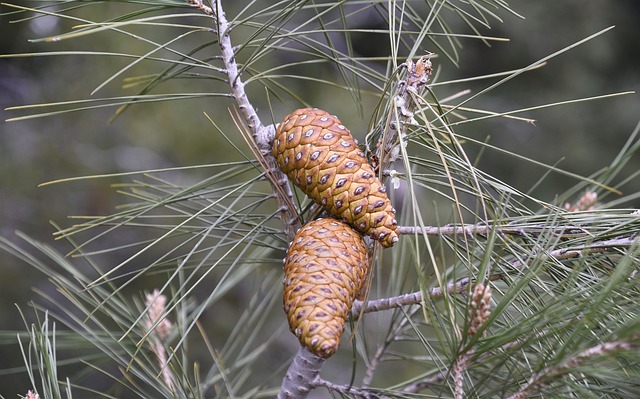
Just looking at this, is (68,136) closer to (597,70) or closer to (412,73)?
(412,73)

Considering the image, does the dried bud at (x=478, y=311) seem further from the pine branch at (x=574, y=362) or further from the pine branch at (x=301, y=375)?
the pine branch at (x=301, y=375)

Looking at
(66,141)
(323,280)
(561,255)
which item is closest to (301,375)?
(323,280)

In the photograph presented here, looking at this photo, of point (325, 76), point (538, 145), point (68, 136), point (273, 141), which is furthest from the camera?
point (538, 145)

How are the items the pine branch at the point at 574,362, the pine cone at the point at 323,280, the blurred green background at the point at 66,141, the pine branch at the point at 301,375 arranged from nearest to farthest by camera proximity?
the pine branch at the point at 574,362
the pine cone at the point at 323,280
the pine branch at the point at 301,375
the blurred green background at the point at 66,141

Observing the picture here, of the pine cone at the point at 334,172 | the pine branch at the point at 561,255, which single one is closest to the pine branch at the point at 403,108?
the pine cone at the point at 334,172

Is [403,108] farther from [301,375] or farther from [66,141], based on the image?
[66,141]

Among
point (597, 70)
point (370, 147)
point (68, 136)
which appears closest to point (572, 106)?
point (597, 70)
